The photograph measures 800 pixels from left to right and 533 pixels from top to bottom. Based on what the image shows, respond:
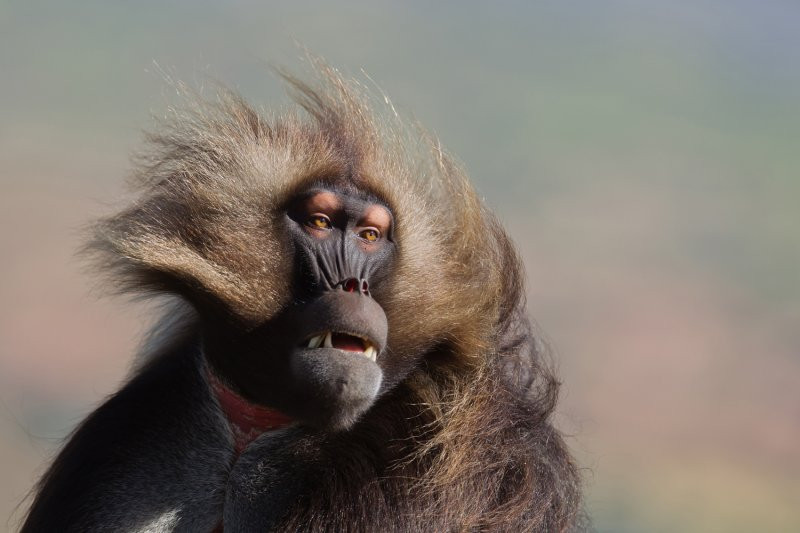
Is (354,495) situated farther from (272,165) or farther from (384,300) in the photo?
(272,165)

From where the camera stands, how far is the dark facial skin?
566cm

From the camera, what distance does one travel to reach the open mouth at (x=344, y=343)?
18.8 ft

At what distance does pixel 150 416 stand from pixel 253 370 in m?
0.73

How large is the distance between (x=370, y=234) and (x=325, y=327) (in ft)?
2.03

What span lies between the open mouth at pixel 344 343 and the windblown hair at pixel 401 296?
294mm

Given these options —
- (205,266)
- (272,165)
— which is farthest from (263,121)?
(205,266)

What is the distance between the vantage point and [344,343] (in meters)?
Result: 5.74

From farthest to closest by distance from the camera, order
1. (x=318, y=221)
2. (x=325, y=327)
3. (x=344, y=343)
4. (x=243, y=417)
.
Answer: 1. (x=243, y=417)
2. (x=318, y=221)
3. (x=344, y=343)
4. (x=325, y=327)

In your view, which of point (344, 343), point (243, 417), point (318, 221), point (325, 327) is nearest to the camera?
point (325, 327)

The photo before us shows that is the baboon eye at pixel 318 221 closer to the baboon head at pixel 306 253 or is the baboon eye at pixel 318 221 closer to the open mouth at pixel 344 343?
the baboon head at pixel 306 253

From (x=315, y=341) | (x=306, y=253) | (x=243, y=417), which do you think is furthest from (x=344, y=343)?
(x=243, y=417)

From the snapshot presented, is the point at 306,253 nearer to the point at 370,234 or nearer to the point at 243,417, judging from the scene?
the point at 370,234

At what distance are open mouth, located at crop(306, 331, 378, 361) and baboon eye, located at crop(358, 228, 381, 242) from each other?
518mm

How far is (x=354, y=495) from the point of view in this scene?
5914 millimetres
